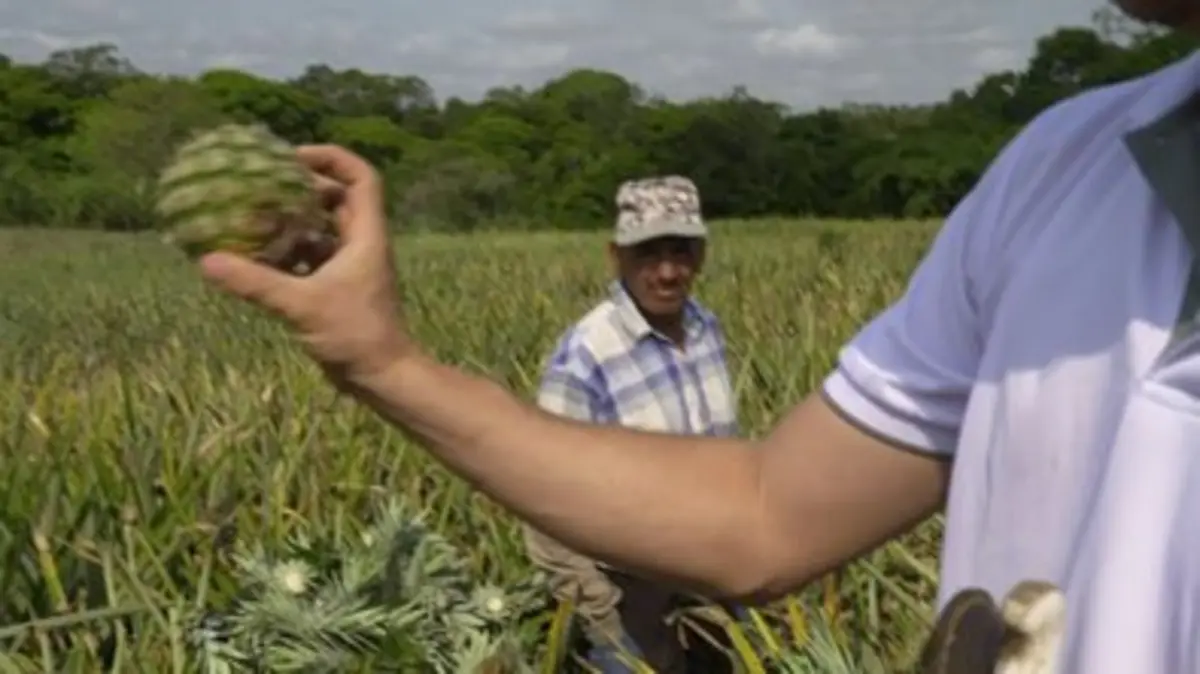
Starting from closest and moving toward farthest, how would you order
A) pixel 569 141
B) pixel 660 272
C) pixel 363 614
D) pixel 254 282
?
1. pixel 254 282
2. pixel 363 614
3. pixel 660 272
4. pixel 569 141

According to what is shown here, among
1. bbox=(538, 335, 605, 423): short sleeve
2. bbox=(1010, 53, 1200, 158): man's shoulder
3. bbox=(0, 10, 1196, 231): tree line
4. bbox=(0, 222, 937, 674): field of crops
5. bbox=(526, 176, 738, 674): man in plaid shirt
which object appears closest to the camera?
bbox=(1010, 53, 1200, 158): man's shoulder

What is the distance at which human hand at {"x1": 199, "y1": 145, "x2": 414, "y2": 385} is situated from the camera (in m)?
1.49

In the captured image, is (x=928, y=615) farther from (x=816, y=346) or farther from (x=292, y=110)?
(x=292, y=110)

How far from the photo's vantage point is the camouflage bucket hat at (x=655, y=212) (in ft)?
14.8

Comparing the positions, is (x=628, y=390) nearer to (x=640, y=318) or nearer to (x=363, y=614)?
(x=640, y=318)

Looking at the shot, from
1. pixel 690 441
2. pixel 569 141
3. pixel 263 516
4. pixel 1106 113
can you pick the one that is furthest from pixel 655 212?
pixel 569 141

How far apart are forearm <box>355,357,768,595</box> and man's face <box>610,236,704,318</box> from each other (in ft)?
Result: 9.11

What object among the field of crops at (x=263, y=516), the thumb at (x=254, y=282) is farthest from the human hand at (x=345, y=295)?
the field of crops at (x=263, y=516)

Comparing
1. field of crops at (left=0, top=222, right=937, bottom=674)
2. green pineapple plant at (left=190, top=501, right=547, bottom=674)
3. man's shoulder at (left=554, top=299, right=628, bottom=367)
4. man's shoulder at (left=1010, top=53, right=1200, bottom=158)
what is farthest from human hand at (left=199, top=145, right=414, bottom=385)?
man's shoulder at (left=554, top=299, right=628, bottom=367)

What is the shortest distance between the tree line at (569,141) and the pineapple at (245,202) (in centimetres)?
2440

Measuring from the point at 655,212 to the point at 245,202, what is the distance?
2.84m

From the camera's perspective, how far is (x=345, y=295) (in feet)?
4.90

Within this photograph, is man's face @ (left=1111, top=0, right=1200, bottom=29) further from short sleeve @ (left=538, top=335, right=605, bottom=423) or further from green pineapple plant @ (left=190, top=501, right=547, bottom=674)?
short sleeve @ (left=538, top=335, right=605, bottom=423)

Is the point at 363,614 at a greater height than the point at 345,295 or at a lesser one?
lesser
